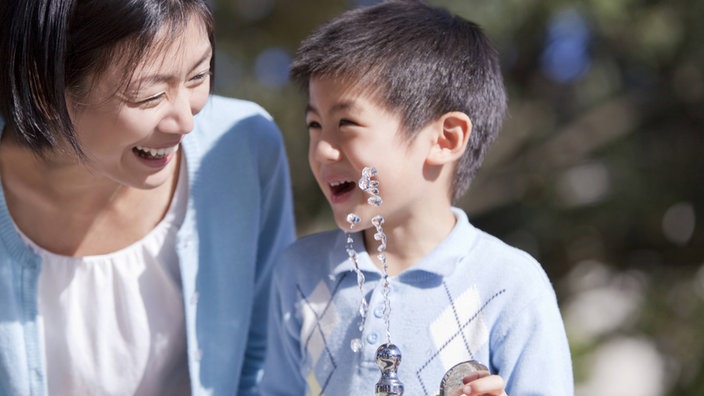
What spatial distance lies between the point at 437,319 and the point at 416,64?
408mm

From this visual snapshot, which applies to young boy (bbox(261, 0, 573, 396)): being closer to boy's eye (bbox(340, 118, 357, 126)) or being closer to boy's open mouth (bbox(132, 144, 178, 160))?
boy's eye (bbox(340, 118, 357, 126))

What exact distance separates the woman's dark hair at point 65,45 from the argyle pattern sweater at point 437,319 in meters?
0.46

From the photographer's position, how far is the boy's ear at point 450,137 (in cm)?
160

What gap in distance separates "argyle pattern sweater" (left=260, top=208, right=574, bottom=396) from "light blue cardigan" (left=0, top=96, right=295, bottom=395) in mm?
187

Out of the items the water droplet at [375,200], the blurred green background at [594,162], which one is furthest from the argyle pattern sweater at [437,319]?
the blurred green background at [594,162]

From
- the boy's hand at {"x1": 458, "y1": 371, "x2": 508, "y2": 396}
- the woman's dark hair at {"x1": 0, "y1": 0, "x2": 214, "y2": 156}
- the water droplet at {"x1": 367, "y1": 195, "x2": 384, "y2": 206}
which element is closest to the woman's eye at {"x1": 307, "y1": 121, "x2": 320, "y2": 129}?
the water droplet at {"x1": 367, "y1": 195, "x2": 384, "y2": 206}

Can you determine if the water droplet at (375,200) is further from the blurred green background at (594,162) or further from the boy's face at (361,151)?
the blurred green background at (594,162)

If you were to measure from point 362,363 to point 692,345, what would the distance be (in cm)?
213

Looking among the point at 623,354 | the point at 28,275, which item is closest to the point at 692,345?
the point at 623,354

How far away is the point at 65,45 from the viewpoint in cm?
148

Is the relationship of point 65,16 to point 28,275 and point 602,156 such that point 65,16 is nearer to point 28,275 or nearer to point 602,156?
point 28,275

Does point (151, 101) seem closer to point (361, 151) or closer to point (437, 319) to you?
point (361, 151)

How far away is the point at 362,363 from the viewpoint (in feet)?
5.10

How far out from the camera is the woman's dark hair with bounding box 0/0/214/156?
1.47m
